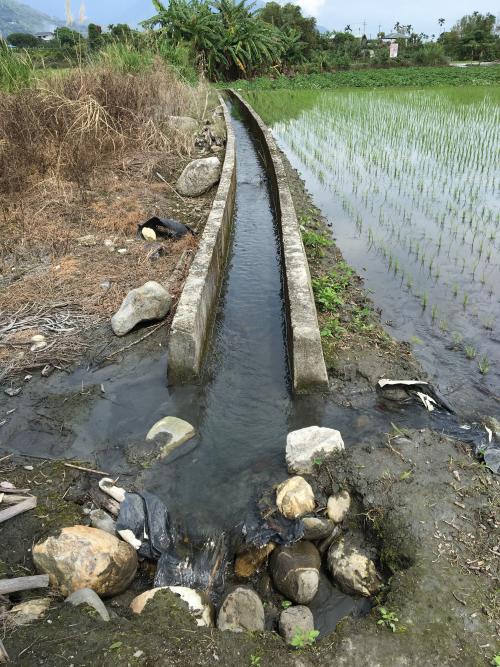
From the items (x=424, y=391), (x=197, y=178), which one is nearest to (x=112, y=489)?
(x=424, y=391)

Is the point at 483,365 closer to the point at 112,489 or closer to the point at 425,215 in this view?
the point at 112,489

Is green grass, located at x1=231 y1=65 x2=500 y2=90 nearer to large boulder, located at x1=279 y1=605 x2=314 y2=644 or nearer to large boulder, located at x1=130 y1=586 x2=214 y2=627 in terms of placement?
large boulder, located at x1=279 y1=605 x2=314 y2=644

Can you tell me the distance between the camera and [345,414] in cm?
A: 328

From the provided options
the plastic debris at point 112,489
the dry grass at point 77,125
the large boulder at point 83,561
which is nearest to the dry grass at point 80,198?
the dry grass at point 77,125

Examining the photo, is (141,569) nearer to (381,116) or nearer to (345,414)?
(345,414)

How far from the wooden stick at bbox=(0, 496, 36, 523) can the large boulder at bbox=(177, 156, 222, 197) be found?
5.61m

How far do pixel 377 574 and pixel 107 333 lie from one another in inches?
112

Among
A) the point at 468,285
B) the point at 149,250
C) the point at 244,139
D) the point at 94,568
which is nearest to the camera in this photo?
the point at 94,568

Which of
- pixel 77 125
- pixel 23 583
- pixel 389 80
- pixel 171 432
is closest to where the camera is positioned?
pixel 23 583

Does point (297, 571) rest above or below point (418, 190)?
below

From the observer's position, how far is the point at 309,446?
285 centimetres

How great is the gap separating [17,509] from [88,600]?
2.38 feet

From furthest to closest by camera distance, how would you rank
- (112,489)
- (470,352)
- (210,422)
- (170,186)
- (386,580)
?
(170,186) → (470,352) → (210,422) → (112,489) → (386,580)

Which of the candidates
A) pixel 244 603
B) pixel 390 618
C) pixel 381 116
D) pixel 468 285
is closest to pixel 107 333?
pixel 244 603
